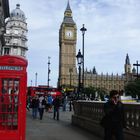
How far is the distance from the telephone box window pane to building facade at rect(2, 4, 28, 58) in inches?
5170

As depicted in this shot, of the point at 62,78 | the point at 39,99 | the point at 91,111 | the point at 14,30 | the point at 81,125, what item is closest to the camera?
the point at 91,111

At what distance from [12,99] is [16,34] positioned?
5738 inches

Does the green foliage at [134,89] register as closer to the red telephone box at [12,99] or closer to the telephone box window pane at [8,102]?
the red telephone box at [12,99]

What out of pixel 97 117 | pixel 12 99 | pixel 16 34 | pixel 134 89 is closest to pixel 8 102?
pixel 12 99

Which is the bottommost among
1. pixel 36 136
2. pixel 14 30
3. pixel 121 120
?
pixel 36 136

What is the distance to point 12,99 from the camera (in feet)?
36.8

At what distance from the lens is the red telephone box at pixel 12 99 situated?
1120 cm

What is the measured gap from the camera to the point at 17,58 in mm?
11492

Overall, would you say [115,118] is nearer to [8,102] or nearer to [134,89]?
[8,102]

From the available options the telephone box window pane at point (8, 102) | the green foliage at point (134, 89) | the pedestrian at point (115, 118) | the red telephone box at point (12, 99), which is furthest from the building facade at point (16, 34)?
the pedestrian at point (115, 118)

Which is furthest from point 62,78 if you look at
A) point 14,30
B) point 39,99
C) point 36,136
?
point 36,136

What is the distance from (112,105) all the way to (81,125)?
1083cm

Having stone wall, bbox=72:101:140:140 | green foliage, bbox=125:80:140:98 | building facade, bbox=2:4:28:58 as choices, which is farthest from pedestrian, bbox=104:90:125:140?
building facade, bbox=2:4:28:58

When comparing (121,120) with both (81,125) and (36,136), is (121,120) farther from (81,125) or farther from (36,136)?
(81,125)
